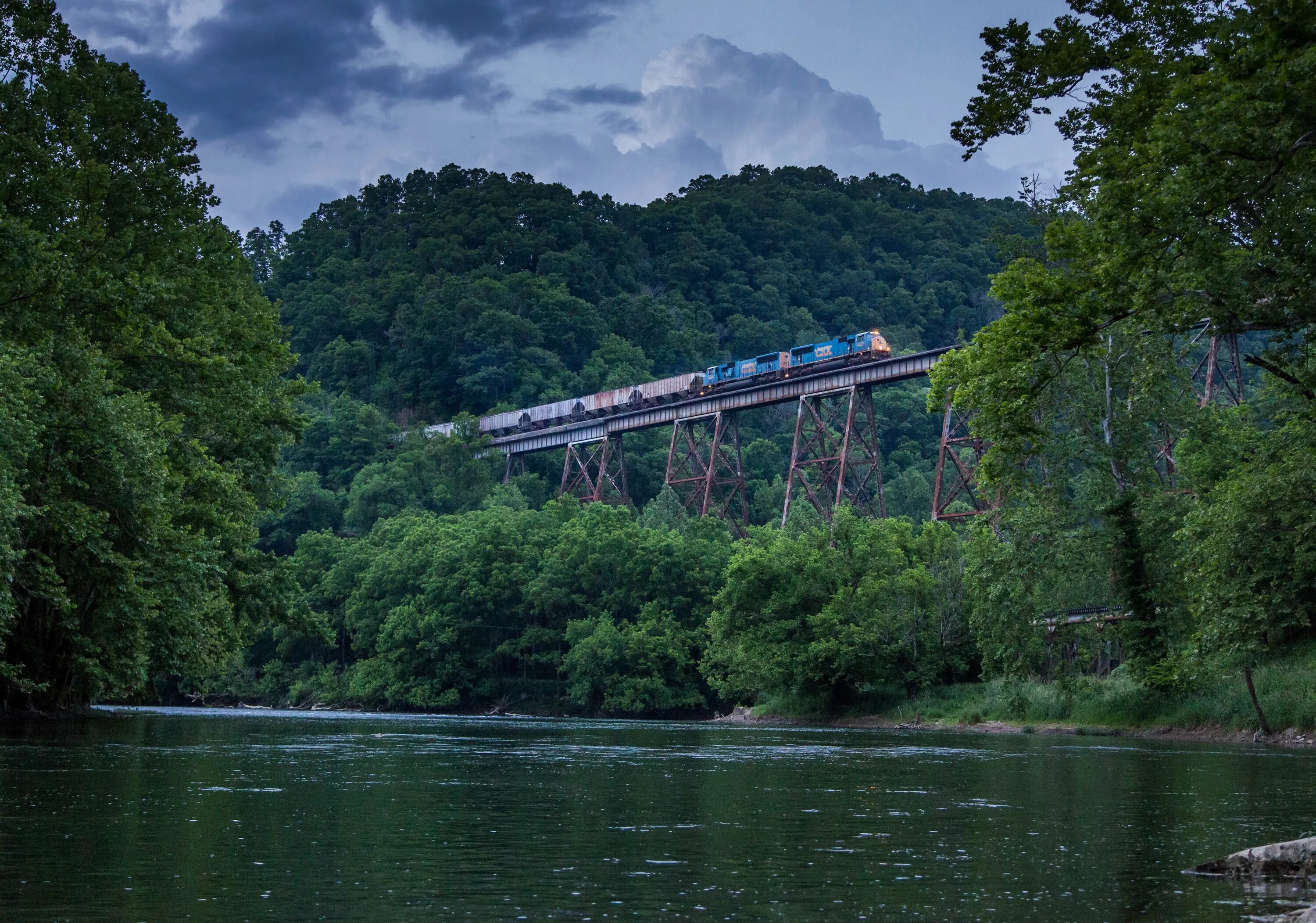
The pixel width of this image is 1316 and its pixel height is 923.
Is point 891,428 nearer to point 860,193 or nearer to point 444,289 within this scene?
point 444,289

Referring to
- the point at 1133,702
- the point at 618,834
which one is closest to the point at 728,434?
the point at 1133,702

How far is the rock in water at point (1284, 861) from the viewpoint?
28.4 feet

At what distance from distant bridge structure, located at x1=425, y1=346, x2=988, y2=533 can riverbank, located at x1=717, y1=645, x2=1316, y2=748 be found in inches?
270

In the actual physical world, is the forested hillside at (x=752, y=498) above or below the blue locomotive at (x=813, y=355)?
below

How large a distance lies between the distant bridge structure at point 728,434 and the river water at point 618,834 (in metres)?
29.7

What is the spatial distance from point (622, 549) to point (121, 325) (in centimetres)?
4188

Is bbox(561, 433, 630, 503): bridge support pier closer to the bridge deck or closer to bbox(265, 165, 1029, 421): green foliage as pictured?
the bridge deck

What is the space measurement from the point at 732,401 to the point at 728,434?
102ft

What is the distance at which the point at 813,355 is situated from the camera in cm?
6297

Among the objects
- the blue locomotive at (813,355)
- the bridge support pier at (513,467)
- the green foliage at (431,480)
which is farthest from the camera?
the bridge support pier at (513,467)

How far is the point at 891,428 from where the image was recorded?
3804 inches

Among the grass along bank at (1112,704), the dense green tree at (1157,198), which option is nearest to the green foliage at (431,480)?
the grass along bank at (1112,704)

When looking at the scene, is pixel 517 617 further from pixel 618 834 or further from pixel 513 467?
pixel 618 834

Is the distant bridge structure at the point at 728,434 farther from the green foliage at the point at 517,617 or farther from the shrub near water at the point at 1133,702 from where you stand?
the shrub near water at the point at 1133,702
